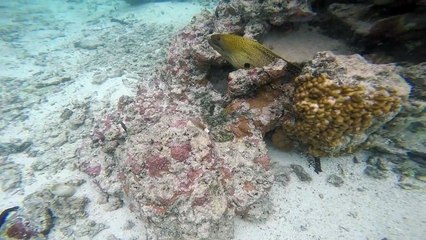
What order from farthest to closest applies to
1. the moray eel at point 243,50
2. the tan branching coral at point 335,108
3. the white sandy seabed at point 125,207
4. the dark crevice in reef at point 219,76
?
the dark crevice in reef at point 219,76
the white sandy seabed at point 125,207
the moray eel at point 243,50
the tan branching coral at point 335,108

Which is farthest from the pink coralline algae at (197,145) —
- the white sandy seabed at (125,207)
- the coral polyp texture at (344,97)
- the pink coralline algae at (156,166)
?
the coral polyp texture at (344,97)

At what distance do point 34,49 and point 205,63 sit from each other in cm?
874

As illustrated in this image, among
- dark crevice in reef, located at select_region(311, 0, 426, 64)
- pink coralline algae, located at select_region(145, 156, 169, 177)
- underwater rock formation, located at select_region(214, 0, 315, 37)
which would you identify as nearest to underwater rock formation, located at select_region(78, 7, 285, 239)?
pink coralline algae, located at select_region(145, 156, 169, 177)

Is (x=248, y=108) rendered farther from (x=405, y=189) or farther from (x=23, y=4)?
(x=23, y=4)

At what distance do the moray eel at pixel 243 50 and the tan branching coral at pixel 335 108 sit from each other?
1.43 feet

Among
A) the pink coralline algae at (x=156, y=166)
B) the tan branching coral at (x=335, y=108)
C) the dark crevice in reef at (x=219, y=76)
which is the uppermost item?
the tan branching coral at (x=335, y=108)

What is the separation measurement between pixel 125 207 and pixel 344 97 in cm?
294

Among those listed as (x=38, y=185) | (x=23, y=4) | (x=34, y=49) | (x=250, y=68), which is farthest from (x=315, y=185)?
(x=23, y=4)

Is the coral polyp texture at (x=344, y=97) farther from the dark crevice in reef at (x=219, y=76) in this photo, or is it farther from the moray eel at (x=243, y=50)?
the dark crevice in reef at (x=219, y=76)

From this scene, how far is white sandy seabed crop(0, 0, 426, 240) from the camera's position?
3.02 m

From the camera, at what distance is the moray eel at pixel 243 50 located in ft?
9.52

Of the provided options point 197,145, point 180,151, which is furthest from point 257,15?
point 180,151

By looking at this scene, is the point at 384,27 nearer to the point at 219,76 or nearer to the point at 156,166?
the point at 219,76

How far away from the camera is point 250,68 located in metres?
3.13
